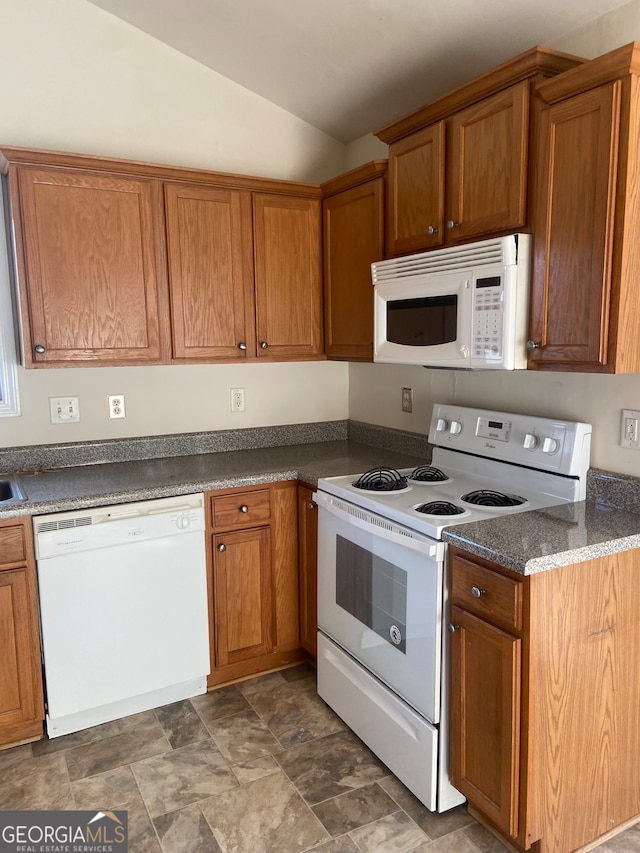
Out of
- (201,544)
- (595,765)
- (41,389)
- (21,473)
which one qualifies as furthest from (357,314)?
(595,765)

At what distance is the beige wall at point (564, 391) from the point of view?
6.05 feet

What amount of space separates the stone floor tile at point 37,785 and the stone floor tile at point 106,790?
30mm

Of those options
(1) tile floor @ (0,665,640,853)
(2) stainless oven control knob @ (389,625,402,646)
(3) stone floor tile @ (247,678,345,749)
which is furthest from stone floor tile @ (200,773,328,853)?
(2) stainless oven control knob @ (389,625,402,646)

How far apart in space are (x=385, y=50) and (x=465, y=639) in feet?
6.85

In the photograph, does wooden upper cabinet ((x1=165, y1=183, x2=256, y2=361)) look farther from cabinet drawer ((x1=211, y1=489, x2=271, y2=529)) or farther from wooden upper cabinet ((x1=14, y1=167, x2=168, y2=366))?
cabinet drawer ((x1=211, y1=489, x2=271, y2=529))

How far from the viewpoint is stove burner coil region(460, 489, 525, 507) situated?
1990 millimetres

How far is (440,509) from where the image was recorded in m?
1.92

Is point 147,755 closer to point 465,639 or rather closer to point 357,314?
point 465,639

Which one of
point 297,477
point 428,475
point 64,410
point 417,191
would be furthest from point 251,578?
point 417,191

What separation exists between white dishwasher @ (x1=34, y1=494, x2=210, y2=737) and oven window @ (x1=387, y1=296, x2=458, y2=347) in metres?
0.98

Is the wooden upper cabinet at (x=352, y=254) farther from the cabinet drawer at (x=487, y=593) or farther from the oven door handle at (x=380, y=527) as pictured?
the cabinet drawer at (x=487, y=593)

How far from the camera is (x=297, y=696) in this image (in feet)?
8.22

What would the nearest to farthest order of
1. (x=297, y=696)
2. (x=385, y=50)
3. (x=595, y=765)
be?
1. (x=595, y=765)
2. (x=385, y=50)
3. (x=297, y=696)

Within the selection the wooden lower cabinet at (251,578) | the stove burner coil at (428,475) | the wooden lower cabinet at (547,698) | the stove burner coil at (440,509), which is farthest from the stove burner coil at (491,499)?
the wooden lower cabinet at (251,578)
